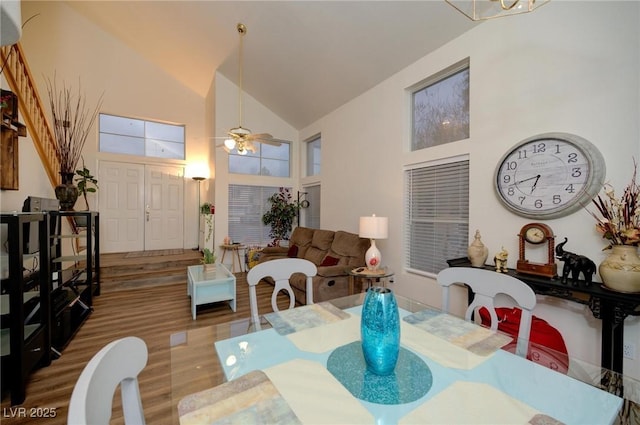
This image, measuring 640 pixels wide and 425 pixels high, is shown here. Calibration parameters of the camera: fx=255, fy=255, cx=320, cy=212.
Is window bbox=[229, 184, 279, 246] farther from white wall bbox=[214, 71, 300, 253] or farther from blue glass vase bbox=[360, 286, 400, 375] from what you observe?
blue glass vase bbox=[360, 286, 400, 375]

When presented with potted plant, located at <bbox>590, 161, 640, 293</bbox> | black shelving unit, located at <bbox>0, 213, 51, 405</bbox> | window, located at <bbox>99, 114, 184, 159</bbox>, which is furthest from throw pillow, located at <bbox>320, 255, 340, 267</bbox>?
window, located at <bbox>99, 114, 184, 159</bbox>

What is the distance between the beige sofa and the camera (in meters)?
3.38

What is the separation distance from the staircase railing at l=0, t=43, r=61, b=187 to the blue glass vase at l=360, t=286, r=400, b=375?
402 cm

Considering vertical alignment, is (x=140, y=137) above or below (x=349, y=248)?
above

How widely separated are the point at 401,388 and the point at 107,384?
0.90 m

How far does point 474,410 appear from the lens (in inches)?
32.3

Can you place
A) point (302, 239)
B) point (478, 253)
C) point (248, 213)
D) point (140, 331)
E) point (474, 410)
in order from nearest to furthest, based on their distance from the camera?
point (474, 410)
point (478, 253)
point (140, 331)
point (302, 239)
point (248, 213)

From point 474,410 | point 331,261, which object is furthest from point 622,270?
point 331,261

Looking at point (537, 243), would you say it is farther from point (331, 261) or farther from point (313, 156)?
point (313, 156)

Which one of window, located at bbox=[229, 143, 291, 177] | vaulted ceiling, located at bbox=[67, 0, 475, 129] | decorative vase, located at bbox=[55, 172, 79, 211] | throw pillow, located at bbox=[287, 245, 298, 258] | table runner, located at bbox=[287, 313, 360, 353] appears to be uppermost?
vaulted ceiling, located at bbox=[67, 0, 475, 129]

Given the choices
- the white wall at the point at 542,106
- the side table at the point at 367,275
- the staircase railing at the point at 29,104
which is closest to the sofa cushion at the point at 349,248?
the side table at the point at 367,275

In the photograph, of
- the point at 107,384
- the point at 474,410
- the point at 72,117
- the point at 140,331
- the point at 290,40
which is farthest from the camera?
the point at 72,117

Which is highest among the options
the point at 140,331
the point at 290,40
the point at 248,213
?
the point at 290,40

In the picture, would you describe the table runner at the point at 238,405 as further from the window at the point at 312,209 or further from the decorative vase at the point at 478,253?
the window at the point at 312,209
